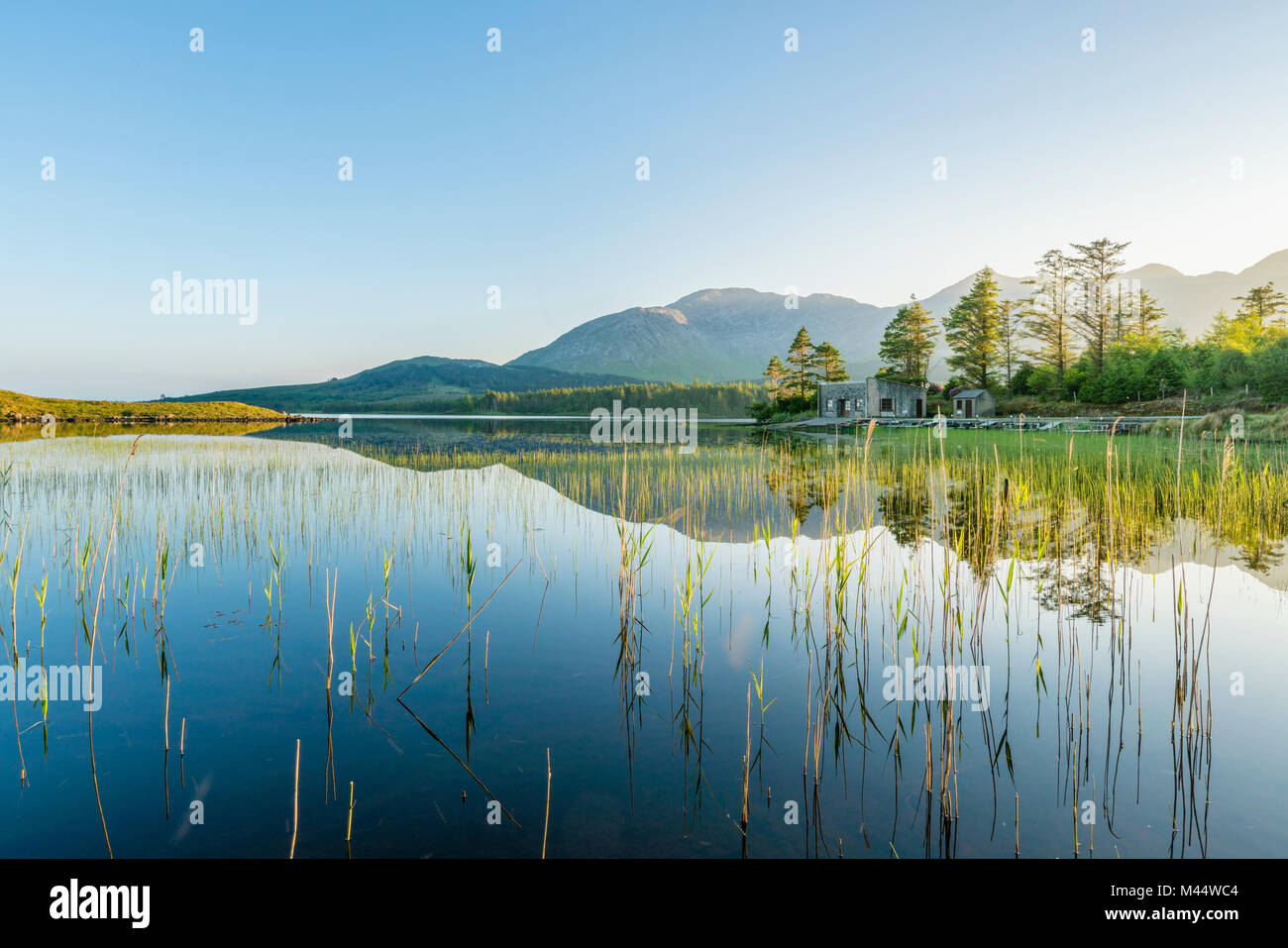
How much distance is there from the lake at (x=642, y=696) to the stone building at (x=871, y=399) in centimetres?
4337

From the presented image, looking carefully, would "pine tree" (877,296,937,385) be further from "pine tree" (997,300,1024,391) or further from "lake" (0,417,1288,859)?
"lake" (0,417,1288,859)

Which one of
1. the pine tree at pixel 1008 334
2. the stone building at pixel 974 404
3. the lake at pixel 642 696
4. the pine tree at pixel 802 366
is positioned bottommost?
the lake at pixel 642 696

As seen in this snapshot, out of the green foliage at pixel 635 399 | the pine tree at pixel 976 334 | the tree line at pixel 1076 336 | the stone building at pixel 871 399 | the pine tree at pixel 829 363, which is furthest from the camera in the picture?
the green foliage at pixel 635 399

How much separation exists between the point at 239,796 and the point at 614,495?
11.5m

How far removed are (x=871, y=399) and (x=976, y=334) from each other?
1922 centimetres

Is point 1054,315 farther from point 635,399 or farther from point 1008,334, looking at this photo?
point 635,399

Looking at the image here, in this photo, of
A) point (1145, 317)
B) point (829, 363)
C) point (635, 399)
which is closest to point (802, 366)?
point (829, 363)

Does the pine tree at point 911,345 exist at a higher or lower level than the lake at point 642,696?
higher

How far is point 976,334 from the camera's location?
2495 inches

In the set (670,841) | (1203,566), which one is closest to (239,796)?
(670,841)

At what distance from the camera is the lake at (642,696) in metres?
3.65

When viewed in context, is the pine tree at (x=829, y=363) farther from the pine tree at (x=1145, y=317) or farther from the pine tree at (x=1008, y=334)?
the pine tree at (x=1145, y=317)

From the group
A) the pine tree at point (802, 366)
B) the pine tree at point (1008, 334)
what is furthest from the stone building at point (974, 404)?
the pine tree at point (802, 366)

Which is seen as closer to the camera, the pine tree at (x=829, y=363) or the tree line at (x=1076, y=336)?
the tree line at (x=1076, y=336)
